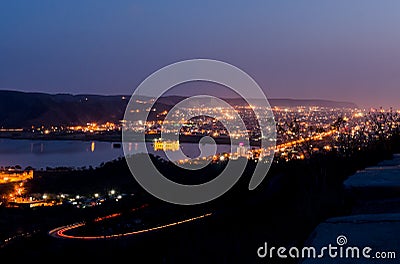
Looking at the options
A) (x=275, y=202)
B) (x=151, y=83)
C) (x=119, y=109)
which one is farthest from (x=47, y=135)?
(x=275, y=202)

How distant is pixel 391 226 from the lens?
2.33 m

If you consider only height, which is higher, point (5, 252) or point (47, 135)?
point (47, 135)

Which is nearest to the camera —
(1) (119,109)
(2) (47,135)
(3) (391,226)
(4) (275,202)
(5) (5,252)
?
(3) (391,226)

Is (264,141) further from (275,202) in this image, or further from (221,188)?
(275,202)

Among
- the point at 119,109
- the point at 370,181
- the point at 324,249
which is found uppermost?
the point at 119,109

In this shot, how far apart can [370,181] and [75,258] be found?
219 centimetres

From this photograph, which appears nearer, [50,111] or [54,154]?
[54,154]

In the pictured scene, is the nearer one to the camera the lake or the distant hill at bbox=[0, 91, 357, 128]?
the lake

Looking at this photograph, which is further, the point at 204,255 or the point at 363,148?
the point at 363,148

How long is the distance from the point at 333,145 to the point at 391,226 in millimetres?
4298

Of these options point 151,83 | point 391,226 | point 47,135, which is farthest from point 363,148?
point 47,135

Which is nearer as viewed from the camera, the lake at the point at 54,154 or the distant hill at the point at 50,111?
the lake at the point at 54,154

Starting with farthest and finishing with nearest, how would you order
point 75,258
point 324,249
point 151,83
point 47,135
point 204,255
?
1. point 47,135
2. point 151,83
3. point 75,258
4. point 204,255
5. point 324,249

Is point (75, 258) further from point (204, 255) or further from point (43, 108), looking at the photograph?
point (43, 108)
